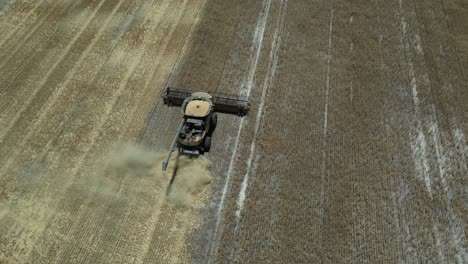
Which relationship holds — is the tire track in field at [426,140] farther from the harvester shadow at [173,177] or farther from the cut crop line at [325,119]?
the harvester shadow at [173,177]

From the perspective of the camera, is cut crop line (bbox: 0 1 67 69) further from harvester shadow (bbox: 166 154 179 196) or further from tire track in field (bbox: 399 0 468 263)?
tire track in field (bbox: 399 0 468 263)

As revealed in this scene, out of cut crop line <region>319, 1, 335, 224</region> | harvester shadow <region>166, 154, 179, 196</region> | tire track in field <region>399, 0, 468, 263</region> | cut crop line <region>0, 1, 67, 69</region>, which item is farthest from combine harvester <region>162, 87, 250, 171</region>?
cut crop line <region>0, 1, 67, 69</region>

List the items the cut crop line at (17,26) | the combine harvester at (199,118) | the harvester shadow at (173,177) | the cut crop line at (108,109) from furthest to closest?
the cut crop line at (17,26) < the combine harvester at (199,118) < the cut crop line at (108,109) < the harvester shadow at (173,177)

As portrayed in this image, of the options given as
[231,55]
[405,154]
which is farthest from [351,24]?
[405,154]

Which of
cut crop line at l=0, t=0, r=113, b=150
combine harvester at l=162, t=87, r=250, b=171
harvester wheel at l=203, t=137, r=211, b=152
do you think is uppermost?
combine harvester at l=162, t=87, r=250, b=171

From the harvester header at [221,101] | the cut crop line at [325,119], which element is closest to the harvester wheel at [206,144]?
the harvester header at [221,101]
